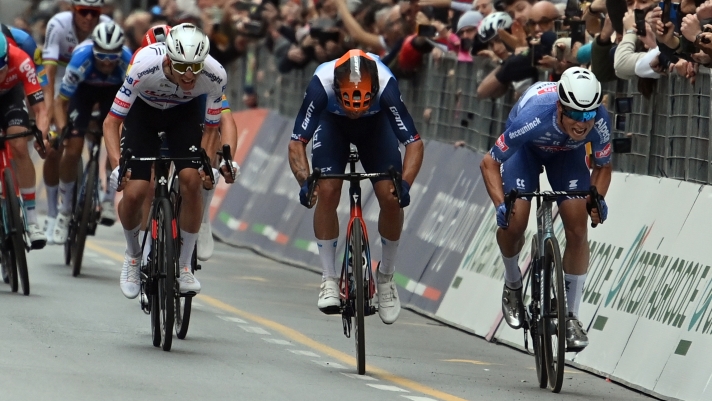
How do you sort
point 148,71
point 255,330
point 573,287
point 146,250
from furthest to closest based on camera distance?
point 255,330, point 146,250, point 148,71, point 573,287

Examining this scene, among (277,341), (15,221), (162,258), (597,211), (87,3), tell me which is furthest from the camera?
(87,3)

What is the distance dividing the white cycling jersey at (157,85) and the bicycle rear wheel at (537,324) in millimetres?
2482

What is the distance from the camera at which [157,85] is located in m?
11.2

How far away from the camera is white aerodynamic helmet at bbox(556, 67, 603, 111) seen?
10.0 metres

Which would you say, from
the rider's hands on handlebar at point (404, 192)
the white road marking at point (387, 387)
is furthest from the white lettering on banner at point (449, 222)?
the white road marking at point (387, 387)

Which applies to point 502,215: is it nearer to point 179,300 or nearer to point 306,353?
point 306,353

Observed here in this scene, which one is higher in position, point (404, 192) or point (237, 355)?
point (404, 192)

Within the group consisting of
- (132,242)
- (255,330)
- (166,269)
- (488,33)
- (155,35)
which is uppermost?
(488,33)

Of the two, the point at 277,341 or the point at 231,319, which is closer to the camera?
the point at 277,341

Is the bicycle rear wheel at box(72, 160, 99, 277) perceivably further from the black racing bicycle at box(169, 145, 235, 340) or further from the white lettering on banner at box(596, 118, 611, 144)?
the white lettering on banner at box(596, 118, 611, 144)

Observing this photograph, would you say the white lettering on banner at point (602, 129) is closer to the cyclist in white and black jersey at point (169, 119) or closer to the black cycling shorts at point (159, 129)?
the cyclist in white and black jersey at point (169, 119)

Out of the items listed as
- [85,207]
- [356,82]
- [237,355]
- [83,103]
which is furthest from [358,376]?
[83,103]

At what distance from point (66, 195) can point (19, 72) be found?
2.62m

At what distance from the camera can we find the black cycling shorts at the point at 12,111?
13883 mm
